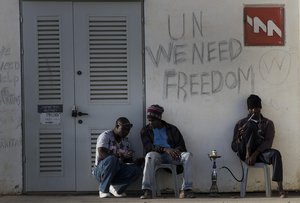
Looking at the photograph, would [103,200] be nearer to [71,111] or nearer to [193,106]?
[71,111]

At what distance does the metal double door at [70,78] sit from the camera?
7883 mm

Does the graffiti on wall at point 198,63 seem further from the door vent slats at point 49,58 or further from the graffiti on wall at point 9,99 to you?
the graffiti on wall at point 9,99

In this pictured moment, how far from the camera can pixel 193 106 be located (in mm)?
7984

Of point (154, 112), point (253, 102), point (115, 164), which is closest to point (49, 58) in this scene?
point (154, 112)

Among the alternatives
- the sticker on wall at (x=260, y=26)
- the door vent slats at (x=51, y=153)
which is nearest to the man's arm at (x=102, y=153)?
the door vent slats at (x=51, y=153)

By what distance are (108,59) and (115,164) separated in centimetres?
153

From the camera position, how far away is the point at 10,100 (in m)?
7.86

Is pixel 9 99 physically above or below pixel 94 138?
above

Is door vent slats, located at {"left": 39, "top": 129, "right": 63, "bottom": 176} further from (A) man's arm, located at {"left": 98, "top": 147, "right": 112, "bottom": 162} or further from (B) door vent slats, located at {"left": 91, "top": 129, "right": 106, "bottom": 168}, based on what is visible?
(A) man's arm, located at {"left": 98, "top": 147, "right": 112, "bottom": 162}

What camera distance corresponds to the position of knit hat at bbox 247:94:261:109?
7750 mm

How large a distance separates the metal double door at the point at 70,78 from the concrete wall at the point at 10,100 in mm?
111

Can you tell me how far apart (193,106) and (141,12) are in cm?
154

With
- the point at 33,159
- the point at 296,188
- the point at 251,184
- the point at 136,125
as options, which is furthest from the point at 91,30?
the point at 296,188

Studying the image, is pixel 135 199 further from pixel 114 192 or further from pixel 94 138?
pixel 94 138
